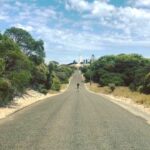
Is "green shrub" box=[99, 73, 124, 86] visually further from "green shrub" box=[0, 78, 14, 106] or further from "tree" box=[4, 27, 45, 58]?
A: "green shrub" box=[0, 78, 14, 106]

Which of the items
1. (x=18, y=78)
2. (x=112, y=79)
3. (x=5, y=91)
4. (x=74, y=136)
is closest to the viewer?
(x=74, y=136)

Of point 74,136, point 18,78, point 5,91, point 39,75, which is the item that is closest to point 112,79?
point 39,75

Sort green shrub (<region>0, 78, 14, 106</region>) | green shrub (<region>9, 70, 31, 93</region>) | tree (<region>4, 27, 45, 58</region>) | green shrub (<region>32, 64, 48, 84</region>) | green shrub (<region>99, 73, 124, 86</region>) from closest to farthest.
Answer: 1. green shrub (<region>0, 78, 14, 106</region>)
2. green shrub (<region>9, 70, 31, 93</region>)
3. tree (<region>4, 27, 45, 58</region>)
4. green shrub (<region>32, 64, 48, 84</region>)
5. green shrub (<region>99, 73, 124, 86</region>)

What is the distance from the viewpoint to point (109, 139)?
14234 millimetres

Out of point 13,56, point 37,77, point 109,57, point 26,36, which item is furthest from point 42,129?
point 109,57

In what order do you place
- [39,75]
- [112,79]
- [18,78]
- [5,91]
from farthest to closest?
[112,79]
[39,75]
[18,78]
[5,91]

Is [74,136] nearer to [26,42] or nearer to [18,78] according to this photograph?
[18,78]

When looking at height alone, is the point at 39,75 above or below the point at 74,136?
above

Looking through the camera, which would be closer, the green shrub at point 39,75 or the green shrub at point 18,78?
the green shrub at point 18,78

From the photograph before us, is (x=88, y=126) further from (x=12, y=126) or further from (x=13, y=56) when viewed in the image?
(x=13, y=56)

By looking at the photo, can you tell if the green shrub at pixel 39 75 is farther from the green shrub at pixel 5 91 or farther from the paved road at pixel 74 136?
the paved road at pixel 74 136

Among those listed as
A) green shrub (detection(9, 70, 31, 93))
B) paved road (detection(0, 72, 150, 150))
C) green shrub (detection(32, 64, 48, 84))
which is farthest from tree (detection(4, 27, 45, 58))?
paved road (detection(0, 72, 150, 150))

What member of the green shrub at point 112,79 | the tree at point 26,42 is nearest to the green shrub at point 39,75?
the tree at point 26,42

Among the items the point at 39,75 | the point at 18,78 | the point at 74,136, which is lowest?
the point at 74,136
